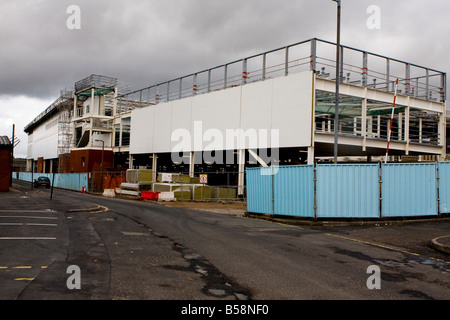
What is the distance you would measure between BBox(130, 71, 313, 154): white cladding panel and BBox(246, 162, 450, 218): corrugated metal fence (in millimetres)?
12169

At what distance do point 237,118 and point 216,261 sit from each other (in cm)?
2610

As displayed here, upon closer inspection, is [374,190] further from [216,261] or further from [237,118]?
[237,118]

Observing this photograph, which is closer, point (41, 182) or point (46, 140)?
point (41, 182)

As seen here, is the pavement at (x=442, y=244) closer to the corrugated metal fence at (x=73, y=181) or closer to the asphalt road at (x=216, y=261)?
the asphalt road at (x=216, y=261)

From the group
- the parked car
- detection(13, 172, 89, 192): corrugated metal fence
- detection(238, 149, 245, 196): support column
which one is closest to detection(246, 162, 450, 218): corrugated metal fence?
detection(238, 149, 245, 196): support column

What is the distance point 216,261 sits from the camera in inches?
339

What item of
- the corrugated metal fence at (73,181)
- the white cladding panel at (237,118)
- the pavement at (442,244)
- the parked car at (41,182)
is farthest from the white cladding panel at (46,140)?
the pavement at (442,244)

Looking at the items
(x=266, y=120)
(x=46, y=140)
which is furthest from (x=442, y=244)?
(x=46, y=140)

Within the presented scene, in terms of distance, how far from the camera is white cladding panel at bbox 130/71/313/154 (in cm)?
2880

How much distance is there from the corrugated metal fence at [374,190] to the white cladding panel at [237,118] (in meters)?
12.2

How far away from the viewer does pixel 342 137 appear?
29.6m

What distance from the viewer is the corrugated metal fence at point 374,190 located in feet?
51.5

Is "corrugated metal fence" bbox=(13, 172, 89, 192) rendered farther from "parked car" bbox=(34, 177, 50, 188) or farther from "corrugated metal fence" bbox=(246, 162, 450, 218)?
"corrugated metal fence" bbox=(246, 162, 450, 218)
